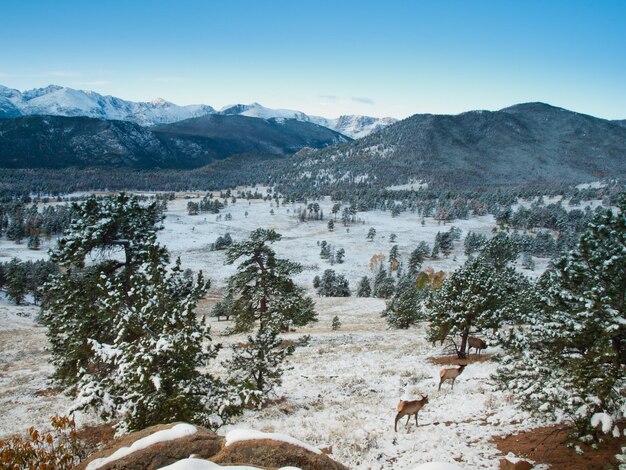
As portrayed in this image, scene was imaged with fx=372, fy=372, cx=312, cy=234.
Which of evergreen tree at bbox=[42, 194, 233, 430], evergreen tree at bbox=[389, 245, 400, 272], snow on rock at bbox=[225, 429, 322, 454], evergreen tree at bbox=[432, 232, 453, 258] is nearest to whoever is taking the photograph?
snow on rock at bbox=[225, 429, 322, 454]

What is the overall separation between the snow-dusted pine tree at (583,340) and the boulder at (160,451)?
8.08 m

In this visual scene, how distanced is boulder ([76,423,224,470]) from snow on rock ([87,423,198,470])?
1.3 inches

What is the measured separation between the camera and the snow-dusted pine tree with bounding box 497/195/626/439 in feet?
29.6

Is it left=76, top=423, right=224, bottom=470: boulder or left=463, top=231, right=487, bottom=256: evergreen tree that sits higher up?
left=76, top=423, right=224, bottom=470: boulder

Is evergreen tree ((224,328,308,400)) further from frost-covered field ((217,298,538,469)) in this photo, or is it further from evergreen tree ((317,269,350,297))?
evergreen tree ((317,269,350,297))

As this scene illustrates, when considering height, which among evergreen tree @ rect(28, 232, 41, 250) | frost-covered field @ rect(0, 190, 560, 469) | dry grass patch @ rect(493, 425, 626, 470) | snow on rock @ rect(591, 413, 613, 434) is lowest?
evergreen tree @ rect(28, 232, 41, 250)

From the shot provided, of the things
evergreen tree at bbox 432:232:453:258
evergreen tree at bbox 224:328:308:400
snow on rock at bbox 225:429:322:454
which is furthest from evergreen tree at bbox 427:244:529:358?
evergreen tree at bbox 432:232:453:258

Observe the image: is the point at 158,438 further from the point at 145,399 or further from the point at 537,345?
the point at 537,345

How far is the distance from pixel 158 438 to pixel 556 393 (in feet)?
30.9

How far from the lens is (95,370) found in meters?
13.6

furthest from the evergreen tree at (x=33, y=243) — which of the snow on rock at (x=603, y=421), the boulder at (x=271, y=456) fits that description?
the snow on rock at (x=603, y=421)

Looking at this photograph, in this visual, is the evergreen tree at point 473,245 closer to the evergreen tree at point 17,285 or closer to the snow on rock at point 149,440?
the evergreen tree at point 17,285

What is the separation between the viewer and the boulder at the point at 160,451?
6.28 meters

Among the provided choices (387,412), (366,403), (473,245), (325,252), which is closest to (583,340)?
(387,412)
